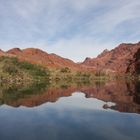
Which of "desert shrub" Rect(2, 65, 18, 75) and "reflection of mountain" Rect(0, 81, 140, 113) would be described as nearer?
"reflection of mountain" Rect(0, 81, 140, 113)

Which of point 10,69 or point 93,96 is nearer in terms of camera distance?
point 93,96

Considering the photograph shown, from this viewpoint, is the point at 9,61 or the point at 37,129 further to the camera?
the point at 9,61

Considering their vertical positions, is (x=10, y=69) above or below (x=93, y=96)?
above

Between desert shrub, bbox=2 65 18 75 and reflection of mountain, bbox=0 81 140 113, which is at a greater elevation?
desert shrub, bbox=2 65 18 75

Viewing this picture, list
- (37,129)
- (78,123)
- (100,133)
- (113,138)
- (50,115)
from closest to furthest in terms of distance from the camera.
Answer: (113,138) < (100,133) < (37,129) < (78,123) < (50,115)

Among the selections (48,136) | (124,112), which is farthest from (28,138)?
(124,112)

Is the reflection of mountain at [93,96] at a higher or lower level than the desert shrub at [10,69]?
lower

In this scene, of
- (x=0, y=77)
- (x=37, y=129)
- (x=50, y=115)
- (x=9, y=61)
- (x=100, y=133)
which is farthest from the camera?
(x=9, y=61)

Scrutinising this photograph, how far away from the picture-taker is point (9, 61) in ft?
573

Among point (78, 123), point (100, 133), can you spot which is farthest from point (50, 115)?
point (100, 133)

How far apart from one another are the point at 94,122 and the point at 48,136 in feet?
23.0

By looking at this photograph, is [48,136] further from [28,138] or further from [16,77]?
[16,77]

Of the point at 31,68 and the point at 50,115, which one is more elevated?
the point at 31,68

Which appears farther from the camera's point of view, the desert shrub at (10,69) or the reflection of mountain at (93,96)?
the desert shrub at (10,69)
